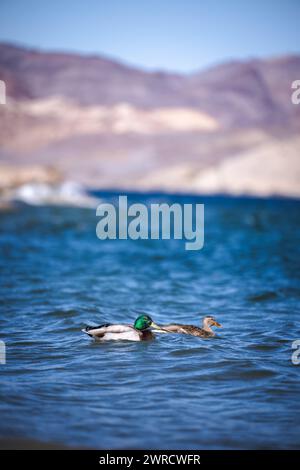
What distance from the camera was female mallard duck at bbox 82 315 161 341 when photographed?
767 centimetres

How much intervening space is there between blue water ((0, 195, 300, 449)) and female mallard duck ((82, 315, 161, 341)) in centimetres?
14

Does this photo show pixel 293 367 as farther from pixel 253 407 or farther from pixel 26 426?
pixel 26 426

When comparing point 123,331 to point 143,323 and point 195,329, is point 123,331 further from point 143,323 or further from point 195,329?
point 195,329

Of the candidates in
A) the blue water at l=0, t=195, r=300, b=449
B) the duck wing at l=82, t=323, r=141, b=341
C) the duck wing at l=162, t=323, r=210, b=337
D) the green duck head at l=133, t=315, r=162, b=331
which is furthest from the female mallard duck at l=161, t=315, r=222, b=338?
the duck wing at l=82, t=323, r=141, b=341

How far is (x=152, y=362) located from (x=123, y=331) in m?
0.96

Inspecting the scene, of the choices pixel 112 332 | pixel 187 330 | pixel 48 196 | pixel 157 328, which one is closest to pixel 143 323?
pixel 157 328

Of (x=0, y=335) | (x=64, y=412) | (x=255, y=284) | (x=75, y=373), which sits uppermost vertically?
(x=255, y=284)

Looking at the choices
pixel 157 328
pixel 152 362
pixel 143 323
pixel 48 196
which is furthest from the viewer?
pixel 48 196

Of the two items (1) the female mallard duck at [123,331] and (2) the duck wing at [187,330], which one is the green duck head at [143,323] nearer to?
(1) the female mallard duck at [123,331]

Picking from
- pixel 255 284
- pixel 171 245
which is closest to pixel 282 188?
pixel 171 245

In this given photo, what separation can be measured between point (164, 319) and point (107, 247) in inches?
455

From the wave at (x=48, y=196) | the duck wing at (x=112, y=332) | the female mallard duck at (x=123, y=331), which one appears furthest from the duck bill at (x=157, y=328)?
the wave at (x=48, y=196)

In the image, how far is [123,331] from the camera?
779cm
